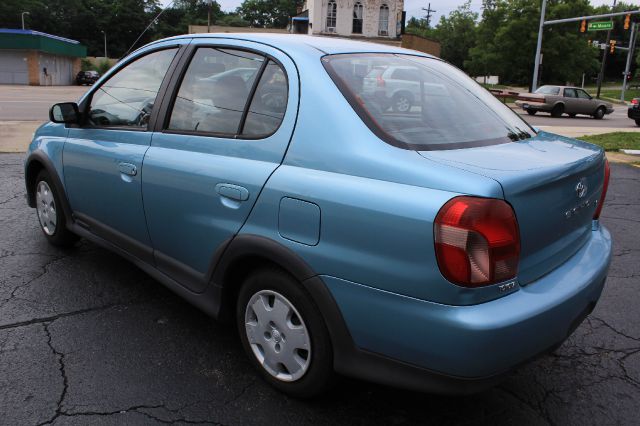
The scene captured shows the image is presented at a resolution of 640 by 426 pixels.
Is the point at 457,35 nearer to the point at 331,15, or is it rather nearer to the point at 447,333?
the point at 331,15

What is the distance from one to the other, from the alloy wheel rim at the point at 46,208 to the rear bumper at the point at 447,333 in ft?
10.2

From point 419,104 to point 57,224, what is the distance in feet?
10.4

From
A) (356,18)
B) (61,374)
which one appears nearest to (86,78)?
(356,18)

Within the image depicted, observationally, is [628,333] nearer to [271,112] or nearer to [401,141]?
[401,141]

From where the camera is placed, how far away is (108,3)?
9219 cm

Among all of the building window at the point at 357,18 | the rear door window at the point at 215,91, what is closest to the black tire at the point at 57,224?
the rear door window at the point at 215,91

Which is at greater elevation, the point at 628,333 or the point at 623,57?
the point at 623,57

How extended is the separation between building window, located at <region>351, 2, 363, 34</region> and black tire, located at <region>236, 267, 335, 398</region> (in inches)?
1801

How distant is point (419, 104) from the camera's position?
2.65m

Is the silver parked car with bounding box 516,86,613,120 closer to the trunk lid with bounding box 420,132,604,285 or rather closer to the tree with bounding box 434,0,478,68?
the trunk lid with bounding box 420,132,604,285

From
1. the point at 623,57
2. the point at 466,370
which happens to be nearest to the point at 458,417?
the point at 466,370

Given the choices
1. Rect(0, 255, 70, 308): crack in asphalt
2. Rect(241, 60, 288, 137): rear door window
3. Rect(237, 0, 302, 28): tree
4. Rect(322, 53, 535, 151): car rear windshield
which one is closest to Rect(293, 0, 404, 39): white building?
Rect(0, 255, 70, 308): crack in asphalt

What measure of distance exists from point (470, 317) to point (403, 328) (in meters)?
0.26

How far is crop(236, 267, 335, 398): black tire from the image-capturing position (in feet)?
7.55
